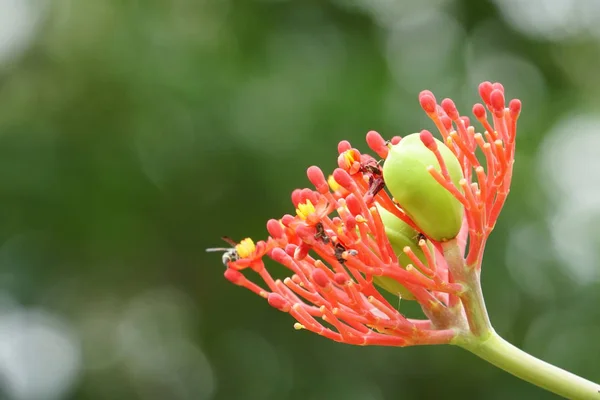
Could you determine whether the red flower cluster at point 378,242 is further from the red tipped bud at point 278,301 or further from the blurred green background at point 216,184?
the blurred green background at point 216,184

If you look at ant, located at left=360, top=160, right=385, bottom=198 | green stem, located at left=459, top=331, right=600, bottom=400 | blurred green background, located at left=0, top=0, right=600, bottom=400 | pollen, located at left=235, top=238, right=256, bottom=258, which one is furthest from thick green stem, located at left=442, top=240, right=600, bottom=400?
blurred green background, located at left=0, top=0, right=600, bottom=400

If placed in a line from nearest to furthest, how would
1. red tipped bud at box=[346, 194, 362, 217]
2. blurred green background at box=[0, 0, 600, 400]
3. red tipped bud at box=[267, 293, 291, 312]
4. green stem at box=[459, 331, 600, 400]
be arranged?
green stem at box=[459, 331, 600, 400] < red tipped bud at box=[346, 194, 362, 217] < red tipped bud at box=[267, 293, 291, 312] < blurred green background at box=[0, 0, 600, 400]

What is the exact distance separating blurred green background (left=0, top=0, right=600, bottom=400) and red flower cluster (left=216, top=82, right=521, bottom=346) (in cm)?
435

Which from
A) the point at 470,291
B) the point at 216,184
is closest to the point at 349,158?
the point at 470,291

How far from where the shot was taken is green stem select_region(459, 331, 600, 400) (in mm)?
1399

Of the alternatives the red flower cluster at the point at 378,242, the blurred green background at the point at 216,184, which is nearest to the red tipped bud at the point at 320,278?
the red flower cluster at the point at 378,242

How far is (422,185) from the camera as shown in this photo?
1514 mm

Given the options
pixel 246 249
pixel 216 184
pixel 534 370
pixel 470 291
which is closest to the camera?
pixel 534 370

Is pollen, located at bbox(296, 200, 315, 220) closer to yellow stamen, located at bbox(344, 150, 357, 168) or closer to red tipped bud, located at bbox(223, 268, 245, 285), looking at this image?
yellow stamen, located at bbox(344, 150, 357, 168)

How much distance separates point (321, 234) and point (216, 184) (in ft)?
16.4

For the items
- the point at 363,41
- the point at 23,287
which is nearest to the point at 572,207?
Result: the point at 363,41

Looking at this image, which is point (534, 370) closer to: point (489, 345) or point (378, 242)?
point (489, 345)

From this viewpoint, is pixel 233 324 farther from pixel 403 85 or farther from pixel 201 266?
pixel 403 85

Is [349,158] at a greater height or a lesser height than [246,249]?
greater
